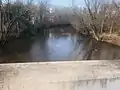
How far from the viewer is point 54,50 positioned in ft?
25.3

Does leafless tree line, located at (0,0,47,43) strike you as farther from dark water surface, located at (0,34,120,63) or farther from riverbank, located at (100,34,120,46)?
riverbank, located at (100,34,120,46)

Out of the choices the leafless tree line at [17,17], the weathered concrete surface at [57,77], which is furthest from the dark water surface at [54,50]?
the weathered concrete surface at [57,77]

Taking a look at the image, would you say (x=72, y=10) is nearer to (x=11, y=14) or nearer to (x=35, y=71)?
(x=11, y=14)

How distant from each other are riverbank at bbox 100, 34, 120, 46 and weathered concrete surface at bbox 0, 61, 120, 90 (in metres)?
7.30

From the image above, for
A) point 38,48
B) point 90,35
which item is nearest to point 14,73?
point 38,48

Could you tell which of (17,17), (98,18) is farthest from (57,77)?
(98,18)

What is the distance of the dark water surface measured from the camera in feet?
22.9

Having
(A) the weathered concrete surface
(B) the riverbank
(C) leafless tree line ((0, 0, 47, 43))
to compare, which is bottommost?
(B) the riverbank

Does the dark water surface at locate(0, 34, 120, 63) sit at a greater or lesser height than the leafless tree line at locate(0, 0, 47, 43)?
lesser

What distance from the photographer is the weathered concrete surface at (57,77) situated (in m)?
1.67

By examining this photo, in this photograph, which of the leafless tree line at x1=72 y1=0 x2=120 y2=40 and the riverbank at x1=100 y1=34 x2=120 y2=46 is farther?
the leafless tree line at x1=72 y1=0 x2=120 y2=40

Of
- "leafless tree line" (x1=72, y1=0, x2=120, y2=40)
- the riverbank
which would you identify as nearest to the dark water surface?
the riverbank

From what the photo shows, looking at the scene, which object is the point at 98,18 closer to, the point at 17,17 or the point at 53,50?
the point at 53,50

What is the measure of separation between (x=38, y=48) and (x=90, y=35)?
336 cm
